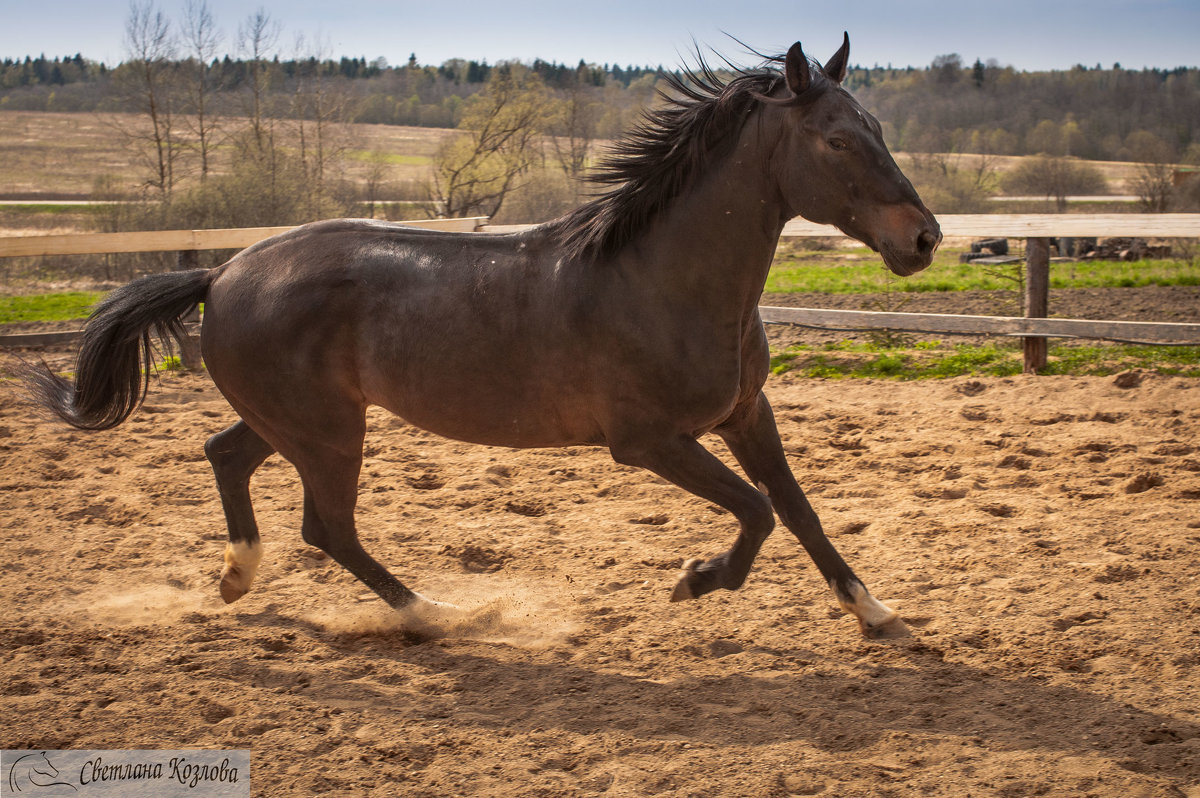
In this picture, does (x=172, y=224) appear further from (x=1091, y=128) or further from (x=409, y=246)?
(x=1091, y=128)

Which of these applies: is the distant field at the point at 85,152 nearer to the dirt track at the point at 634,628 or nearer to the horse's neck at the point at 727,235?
the dirt track at the point at 634,628

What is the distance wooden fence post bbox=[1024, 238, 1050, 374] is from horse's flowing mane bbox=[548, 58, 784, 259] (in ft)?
17.0

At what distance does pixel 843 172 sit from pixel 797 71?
1.16 feet

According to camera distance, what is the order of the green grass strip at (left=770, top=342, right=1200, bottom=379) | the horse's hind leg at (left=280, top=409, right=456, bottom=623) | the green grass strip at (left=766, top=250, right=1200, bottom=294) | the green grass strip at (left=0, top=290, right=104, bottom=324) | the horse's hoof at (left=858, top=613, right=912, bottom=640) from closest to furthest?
the horse's hoof at (left=858, top=613, right=912, bottom=640), the horse's hind leg at (left=280, top=409, right=456, bottom=623), the green grass strip at (left=770, top=342, right=1200, bottom=379), the green grass strip at (left=0, top=290, right=104, bottom=324), the green grass strip at (left=766, top=250, right=1200, bottom=294)

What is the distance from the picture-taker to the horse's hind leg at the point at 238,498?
3.82 metres

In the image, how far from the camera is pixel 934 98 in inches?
2386

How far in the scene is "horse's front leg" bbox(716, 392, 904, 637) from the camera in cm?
329

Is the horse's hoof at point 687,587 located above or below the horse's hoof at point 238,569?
above

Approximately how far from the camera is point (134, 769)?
98.8 inches

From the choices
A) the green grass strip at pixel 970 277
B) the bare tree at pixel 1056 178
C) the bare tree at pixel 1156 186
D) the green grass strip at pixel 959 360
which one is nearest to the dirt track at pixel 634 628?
the green grass strip at pixel 959 360

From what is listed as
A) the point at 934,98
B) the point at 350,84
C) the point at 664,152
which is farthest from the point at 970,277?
the point at 934,98

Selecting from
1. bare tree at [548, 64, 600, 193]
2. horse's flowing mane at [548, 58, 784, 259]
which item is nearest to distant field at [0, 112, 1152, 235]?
bare tree at [548, 64, 600, 193]

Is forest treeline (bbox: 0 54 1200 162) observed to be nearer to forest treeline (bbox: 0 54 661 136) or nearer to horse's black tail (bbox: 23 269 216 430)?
forest treeline (bbox: 0 54 661 136)

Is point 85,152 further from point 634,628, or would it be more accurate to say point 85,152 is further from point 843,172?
point 843,172
